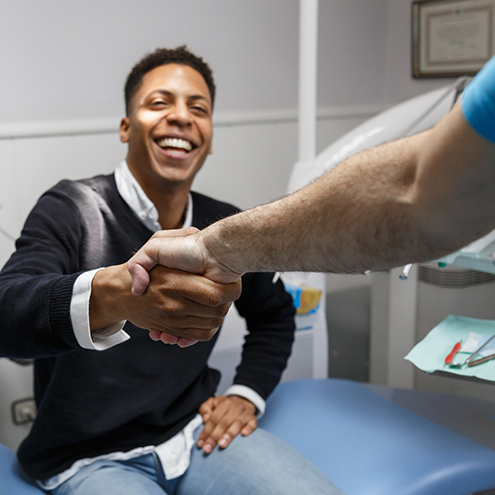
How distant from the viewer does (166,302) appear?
0.89 meters

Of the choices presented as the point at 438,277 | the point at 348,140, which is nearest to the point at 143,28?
the point at 348,140

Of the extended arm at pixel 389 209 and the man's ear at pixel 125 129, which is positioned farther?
the man's ear at pixel 125 129

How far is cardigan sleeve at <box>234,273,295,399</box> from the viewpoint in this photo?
1443 millimetres

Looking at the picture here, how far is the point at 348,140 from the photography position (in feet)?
5.37

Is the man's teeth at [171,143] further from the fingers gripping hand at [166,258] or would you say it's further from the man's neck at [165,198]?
the fingers gripping hand at [166,258]

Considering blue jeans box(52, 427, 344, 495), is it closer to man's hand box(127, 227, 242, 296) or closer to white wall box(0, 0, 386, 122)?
man's hand box(127, 227, 242, 296)

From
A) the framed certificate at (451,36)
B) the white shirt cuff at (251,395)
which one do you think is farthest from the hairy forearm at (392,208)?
the framed certificate at (451,36)

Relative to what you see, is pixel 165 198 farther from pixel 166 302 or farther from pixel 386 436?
pixel 386 436

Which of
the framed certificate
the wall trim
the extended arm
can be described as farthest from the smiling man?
the framed certificate

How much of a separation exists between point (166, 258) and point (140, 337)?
40 centimetres

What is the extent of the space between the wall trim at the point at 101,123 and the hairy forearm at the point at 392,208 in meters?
1.25

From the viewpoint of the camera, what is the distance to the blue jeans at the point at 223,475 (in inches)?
44.6

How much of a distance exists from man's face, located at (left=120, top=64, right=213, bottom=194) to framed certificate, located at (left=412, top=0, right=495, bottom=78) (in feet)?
4.61

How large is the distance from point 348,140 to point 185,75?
49 centimetres
